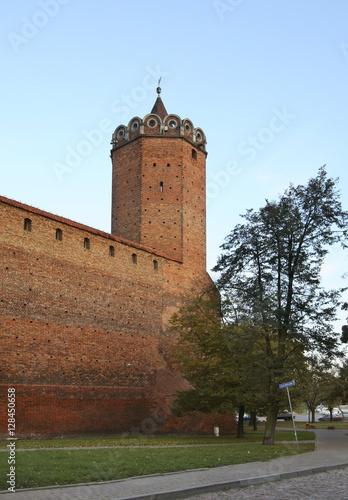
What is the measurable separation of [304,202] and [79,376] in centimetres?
1144

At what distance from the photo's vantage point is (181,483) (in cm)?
869

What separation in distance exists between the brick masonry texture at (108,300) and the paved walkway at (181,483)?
10.3 metres

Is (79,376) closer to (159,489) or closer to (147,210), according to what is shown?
(147,210)

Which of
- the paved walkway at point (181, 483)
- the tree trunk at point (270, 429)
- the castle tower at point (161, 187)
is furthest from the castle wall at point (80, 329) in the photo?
the paved walkway at point (181, 483)

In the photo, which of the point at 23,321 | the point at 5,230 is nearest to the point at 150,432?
the point at 23,321

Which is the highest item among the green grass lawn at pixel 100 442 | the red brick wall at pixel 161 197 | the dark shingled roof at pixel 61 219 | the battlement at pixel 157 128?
the battlement at pixel 157 128

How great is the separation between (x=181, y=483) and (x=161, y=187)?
870 inches

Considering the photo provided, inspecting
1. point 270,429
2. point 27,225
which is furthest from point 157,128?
point 270,429

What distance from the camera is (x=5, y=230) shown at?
1911cm

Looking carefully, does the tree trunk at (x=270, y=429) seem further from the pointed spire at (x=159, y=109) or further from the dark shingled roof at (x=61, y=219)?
the pointed spire at (x=159, y=109)

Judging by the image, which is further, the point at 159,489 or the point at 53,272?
the point at 53,272

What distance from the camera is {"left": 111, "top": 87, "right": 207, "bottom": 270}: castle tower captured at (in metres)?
28.7

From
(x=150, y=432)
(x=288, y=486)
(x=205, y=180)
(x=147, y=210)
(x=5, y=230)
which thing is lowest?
(x=150, y=432)

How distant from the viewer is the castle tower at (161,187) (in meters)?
28.7
